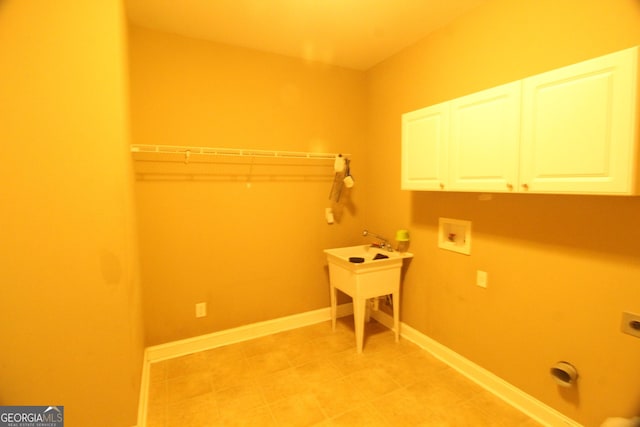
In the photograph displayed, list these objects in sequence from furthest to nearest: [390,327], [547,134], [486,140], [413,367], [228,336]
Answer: [390,327] → [228,336] → [413,367] → [486,140] → [547,134]

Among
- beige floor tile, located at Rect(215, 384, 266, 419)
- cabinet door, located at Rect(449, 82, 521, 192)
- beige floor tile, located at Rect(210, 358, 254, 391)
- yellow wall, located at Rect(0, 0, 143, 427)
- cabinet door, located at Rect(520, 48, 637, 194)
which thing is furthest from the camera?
beige floor tile, located at Rect(210, 358, 254, 391)

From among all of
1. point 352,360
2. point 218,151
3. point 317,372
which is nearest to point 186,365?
point 317,372

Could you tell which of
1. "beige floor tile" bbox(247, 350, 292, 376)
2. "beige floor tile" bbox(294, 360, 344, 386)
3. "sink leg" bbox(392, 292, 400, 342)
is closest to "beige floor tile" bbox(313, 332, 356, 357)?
"beige floor tile" bbox(294, 360, 344, 386)

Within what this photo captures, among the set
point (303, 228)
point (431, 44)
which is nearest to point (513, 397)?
point (303, 228)

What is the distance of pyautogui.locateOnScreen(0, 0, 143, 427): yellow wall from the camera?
1.38 metres

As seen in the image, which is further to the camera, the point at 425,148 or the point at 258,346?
the point at 258,346

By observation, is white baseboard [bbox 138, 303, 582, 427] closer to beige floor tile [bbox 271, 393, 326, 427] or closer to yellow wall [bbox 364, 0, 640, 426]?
yellow wall [bbox 364, 0, 640, 426]

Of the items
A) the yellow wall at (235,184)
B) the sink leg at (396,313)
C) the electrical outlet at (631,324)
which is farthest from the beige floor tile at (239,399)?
the electrical outlet at (631,324)

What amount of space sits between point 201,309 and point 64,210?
147 cm

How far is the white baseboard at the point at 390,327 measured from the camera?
1833 millimetres

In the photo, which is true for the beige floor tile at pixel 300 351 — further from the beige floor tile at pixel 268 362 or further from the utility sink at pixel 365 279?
the utility sink at pixel 365 279

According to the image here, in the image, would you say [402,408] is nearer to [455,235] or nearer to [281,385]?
[281,385]

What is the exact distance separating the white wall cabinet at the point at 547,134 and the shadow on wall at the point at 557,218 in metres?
0.25

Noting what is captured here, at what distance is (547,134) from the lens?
1533mm
